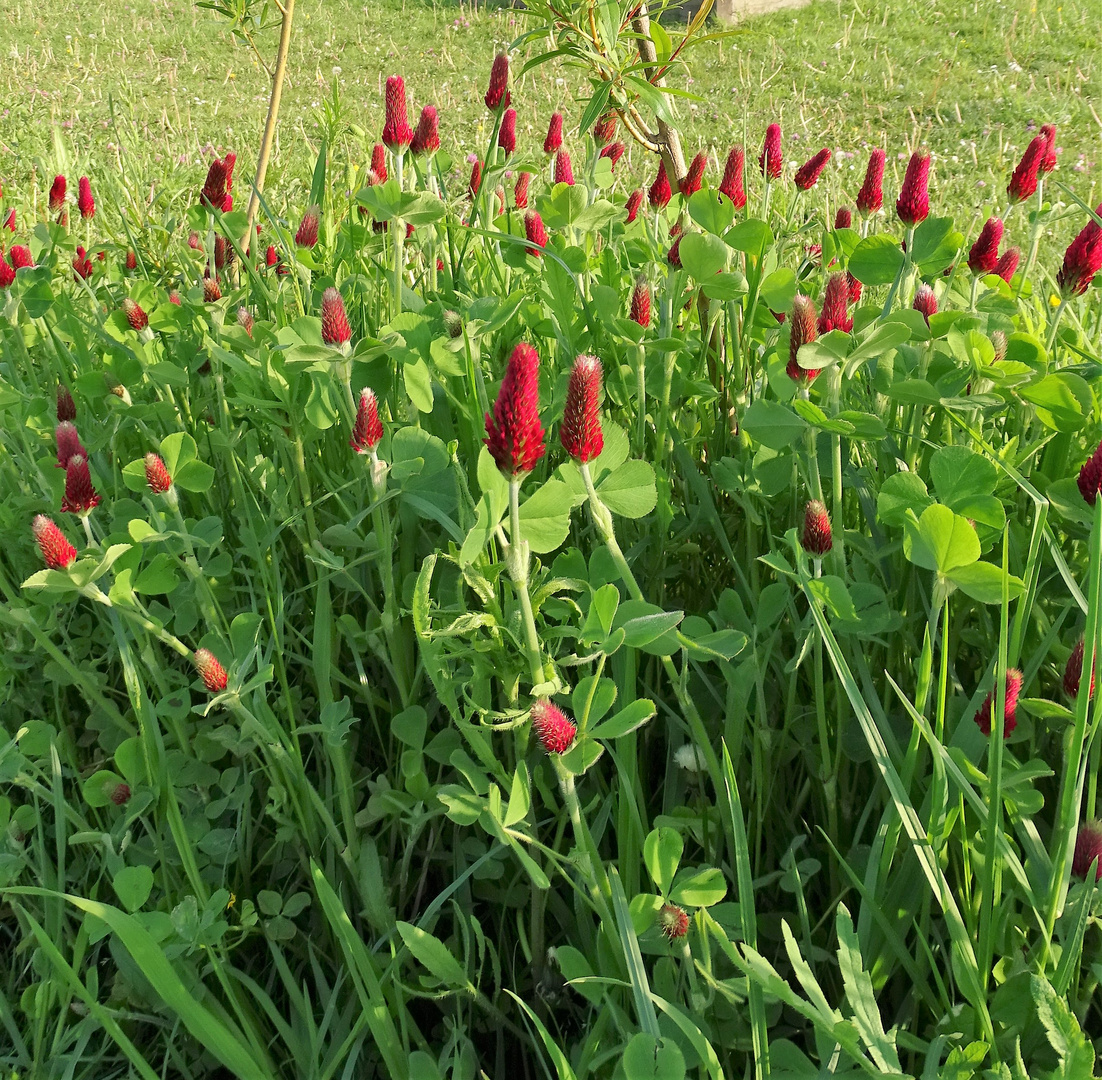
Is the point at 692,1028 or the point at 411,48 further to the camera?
the point at 411,48

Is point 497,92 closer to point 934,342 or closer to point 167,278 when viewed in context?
point 934,342

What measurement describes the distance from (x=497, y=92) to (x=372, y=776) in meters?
1.12

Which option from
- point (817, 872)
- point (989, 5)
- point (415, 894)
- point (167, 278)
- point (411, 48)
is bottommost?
point (415, 894)

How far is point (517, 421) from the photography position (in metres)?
0.78

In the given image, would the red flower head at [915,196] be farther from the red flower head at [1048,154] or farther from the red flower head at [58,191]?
the red flower head at [58,191]

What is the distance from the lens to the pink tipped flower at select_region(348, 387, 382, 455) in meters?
1.05

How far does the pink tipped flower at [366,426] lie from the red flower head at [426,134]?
2.58 feet

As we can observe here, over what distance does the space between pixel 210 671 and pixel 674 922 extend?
1.74 ft

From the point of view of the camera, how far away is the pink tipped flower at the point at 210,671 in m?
1.01

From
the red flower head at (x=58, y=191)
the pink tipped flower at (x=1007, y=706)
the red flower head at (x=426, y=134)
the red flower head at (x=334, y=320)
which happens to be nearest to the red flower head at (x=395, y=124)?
the red flower head at (x=426, y=134)

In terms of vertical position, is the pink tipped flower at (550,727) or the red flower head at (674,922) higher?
the pink tipped flower at (550,727)

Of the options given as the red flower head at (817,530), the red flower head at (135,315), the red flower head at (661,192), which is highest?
the red flower head at (661,192)

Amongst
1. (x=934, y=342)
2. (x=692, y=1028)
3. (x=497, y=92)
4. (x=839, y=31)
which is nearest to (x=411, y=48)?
(x=839, y=31)

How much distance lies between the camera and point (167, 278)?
243 centimetres
